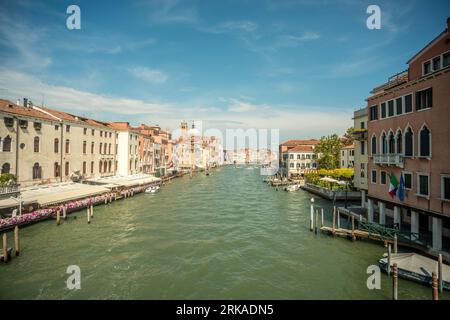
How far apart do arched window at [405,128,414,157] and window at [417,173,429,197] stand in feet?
4.77

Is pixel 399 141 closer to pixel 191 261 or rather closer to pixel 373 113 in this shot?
pixel 373 113

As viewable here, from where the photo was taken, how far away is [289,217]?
91.9ft

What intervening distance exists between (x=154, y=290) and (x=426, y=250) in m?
14.3

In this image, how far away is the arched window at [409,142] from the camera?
1636 centimetres

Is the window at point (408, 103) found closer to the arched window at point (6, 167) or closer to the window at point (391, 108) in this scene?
the window at point (391, 108)

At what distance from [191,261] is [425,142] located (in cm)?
1451

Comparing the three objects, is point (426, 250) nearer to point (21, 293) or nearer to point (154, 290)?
point (154, 290)

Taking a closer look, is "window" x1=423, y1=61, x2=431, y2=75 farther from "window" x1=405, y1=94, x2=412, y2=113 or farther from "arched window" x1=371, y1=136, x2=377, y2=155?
"arched window" x1=371, y1=136, x2=377, y2=155

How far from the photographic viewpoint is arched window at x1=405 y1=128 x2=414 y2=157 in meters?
16.4

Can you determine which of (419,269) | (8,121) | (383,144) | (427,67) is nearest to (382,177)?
(383,144)

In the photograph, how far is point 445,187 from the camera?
14.0 metres

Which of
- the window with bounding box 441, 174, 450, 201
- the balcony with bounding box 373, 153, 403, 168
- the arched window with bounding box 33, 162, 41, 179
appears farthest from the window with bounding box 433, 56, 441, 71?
the arched window with bounding box 33, 162, 41, 179
